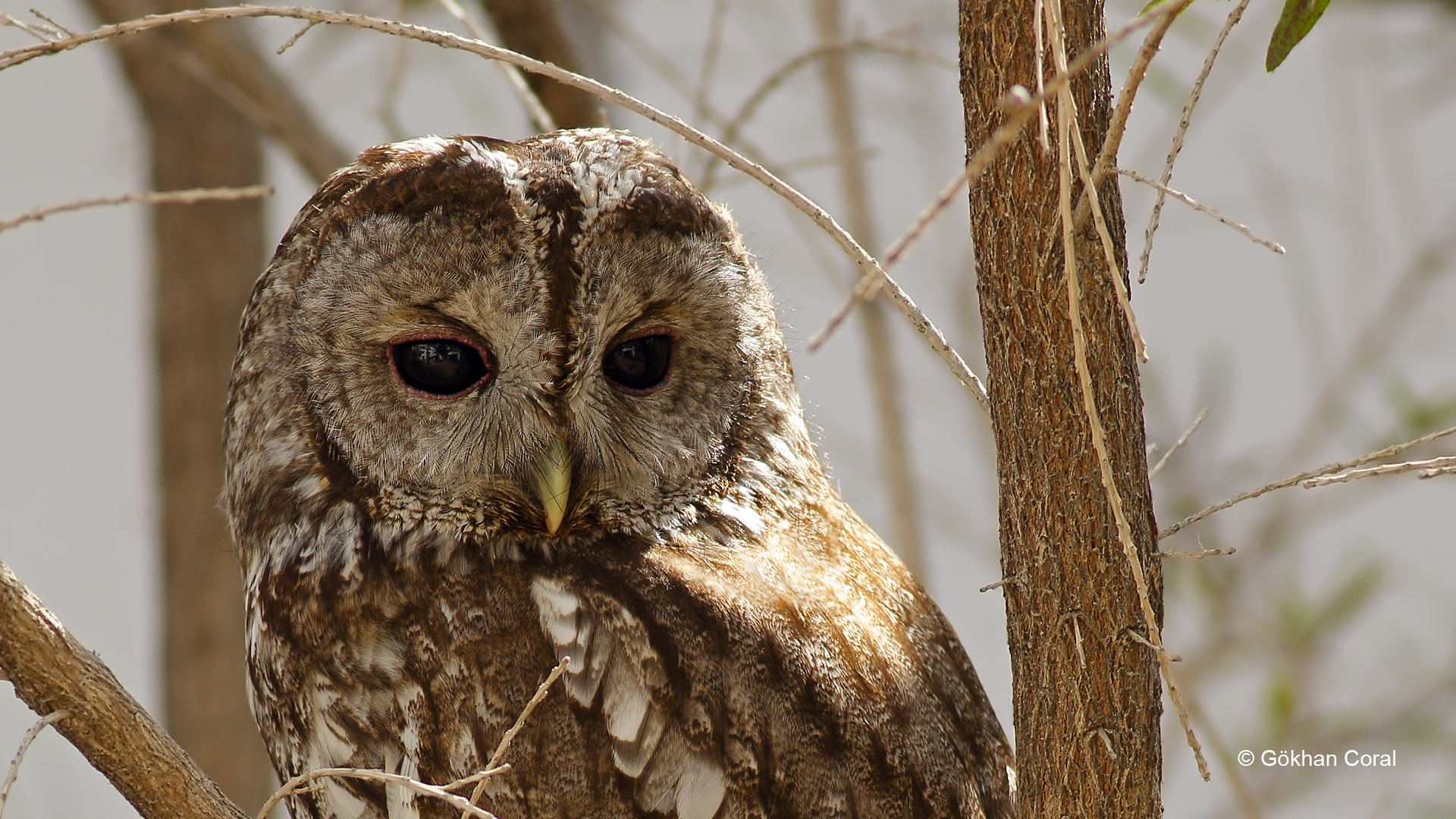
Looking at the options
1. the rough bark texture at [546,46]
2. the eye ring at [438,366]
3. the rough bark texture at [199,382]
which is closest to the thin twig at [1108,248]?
the eye ring at [438,366]

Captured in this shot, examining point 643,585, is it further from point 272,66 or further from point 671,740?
point 272,66

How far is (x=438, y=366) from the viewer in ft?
6.54

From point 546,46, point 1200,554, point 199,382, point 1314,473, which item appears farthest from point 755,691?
point 199,382

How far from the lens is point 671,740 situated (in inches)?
70.7

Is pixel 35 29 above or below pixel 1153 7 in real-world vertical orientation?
below

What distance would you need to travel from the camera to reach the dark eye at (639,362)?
80.7 inches

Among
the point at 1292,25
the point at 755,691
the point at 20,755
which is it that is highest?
the point at 1292,25

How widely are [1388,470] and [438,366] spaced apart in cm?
127

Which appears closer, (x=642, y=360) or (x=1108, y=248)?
(x=1108, y=248)

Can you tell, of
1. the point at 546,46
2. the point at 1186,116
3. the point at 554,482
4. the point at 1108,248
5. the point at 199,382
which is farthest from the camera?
the point at 199,382

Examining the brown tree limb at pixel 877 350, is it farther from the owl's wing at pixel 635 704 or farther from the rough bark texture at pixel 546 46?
the owl's wing at pixel 635 704

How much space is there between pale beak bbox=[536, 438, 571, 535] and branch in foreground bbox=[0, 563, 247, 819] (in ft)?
1.95

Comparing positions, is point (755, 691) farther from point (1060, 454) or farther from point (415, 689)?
point (1060, 454)

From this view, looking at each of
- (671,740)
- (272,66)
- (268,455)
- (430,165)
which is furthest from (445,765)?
(272,66)
